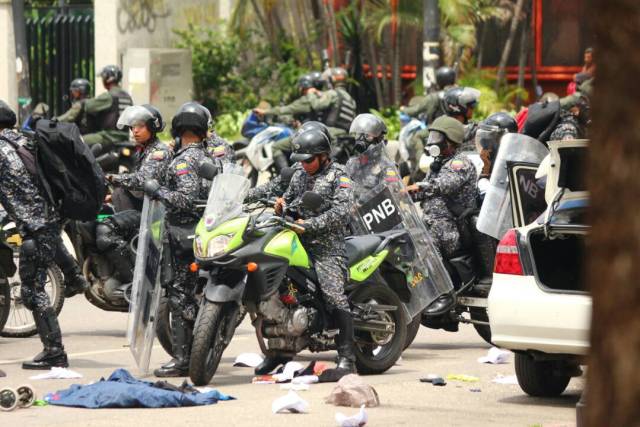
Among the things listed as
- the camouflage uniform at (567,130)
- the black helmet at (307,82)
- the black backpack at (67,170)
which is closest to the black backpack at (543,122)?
the camouflage uniform at (567,130)

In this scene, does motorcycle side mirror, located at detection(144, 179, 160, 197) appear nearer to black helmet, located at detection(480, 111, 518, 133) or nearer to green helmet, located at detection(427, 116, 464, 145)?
green helmet, located at detection(427, 116, 464, 145)

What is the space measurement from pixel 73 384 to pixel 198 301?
42.4 inches

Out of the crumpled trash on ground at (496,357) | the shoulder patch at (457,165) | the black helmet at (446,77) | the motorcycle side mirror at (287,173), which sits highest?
the black helmet at (446,77)

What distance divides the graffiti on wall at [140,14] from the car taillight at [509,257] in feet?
52.0

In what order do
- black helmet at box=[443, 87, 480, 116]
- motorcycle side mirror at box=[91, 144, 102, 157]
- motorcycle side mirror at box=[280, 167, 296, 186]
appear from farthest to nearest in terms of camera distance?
black helmet at box=[443, 87, 480, 116]
motorcycle side mirror at box=[91, 144, 102, 157]
motorcycle side mirror at box=[280, 167, 296, 186]

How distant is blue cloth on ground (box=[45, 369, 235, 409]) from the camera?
7.92 meters

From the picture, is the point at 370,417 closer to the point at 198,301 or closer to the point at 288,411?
the point at 288,411

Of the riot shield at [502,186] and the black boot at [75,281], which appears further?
the black boot at [75,281]

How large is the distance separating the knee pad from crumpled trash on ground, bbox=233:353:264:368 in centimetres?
193

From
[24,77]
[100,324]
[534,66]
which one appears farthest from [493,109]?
[100,324]

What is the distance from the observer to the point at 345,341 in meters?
9.07

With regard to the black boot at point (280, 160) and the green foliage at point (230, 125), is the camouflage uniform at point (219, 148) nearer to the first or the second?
the black boot at point (280, 160)

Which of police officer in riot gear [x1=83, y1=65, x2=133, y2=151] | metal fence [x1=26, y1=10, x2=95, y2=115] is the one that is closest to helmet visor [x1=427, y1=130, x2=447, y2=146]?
police officer in riot gear [x1=83, y1=65, x2=133, y2=151]

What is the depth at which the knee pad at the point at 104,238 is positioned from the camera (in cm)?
1125
